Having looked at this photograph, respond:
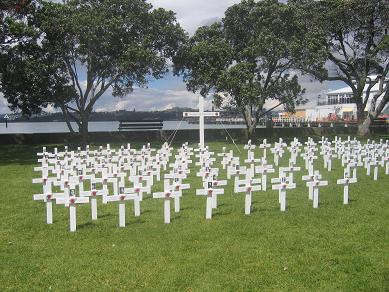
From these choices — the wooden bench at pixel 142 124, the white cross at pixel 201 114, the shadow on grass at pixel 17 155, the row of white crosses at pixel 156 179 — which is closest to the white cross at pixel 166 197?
the row of white crosses at pixel 156 179

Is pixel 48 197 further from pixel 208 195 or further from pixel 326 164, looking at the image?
pixel 326 164

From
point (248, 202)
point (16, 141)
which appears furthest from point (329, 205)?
point (16, 141)

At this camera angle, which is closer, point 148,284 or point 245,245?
point 148,284

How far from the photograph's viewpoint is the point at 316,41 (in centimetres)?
2675

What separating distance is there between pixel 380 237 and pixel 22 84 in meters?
19.7

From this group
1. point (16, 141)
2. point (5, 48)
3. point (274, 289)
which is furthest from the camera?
point (16, 141)

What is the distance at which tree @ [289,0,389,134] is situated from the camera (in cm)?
2980

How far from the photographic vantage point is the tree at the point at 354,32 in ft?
97.8

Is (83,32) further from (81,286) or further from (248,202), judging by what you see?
(81,286)

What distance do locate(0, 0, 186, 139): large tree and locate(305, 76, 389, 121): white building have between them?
52.8 meters

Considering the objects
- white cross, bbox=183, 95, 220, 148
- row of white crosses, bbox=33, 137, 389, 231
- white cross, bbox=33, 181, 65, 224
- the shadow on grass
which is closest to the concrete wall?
the shadow on grass

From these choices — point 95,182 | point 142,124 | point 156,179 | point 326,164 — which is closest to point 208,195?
point 95,182

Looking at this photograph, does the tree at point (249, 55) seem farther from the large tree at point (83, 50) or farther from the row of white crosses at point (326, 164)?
the row of white crosses at point (326, 164)

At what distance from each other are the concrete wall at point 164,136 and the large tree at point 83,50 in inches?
117
